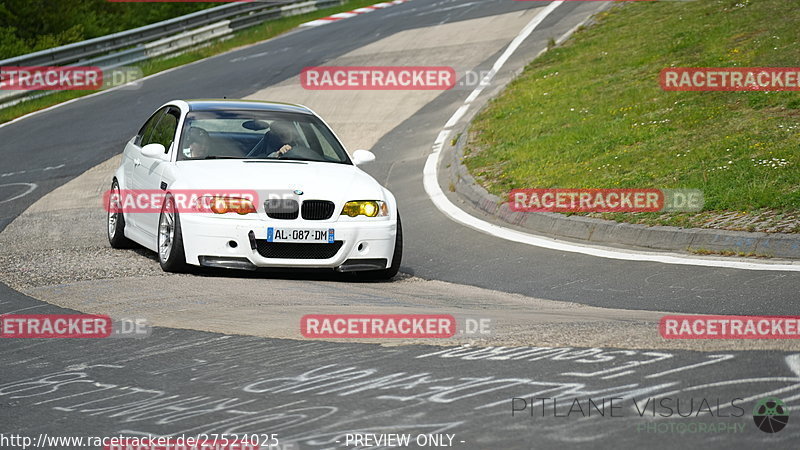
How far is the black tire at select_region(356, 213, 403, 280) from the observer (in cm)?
1005

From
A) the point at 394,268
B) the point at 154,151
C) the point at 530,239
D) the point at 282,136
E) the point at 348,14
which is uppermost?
the point at 348,14

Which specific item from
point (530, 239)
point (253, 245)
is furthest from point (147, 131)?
point (530, 239)

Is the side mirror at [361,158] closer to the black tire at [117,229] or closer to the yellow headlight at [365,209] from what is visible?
the yellow headlight at [365,209]

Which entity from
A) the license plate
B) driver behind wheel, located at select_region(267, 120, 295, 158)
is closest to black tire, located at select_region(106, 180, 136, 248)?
driver behind wheel, located at select_region(267, 120, 295, 158)

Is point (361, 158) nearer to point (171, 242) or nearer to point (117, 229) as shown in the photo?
point (171, 242)

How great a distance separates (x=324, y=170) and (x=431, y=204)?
4.33 metres

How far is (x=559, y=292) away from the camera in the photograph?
9211mm

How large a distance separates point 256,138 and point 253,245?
164 centimetres

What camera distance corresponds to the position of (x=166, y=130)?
37.1 ft

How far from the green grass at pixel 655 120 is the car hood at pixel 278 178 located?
10.7ft

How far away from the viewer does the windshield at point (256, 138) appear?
34.9ft

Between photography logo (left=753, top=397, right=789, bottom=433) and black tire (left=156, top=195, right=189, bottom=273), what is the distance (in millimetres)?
5670

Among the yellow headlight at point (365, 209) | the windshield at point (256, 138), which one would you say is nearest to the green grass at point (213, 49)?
the windshield at point (256, 138)

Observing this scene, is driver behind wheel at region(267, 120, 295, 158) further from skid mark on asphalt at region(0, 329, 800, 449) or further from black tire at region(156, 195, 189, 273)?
skid mark on asphalt at region(0, 329, 800, 449)
